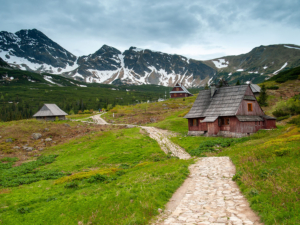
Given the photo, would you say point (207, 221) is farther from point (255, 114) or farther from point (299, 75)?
point (299, 75)

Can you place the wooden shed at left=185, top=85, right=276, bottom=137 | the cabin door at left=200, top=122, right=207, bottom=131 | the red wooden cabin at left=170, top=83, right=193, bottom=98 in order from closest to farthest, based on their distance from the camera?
the wooden shed at left=185, top=85, right=276, bottom=137, the cabin door at left=200, top=122, right=207, bottom=131, the red wooden cabin at left=170, top=83, right=193, bottom=98

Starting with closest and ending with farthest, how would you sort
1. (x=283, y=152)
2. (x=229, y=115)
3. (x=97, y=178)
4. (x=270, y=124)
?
(x=283, y=152) → (x=97, y=178) → (x=229, y=115) → (x=270, y=124)

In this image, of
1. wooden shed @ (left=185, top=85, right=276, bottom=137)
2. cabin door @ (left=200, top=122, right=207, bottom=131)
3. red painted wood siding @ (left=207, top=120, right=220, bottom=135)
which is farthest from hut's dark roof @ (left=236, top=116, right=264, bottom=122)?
cabin door @ (left=200, top=122, right=207, bottom=131)

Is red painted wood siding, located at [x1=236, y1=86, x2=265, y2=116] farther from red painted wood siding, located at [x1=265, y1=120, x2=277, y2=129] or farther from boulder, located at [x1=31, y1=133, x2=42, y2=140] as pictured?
boulder, located at [x1=31, y1=133, x2=42, y2=140]

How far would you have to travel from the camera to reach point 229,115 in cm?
3466

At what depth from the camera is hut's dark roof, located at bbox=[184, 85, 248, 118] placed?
36003 millimetres

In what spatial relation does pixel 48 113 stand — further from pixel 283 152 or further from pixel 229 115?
pixel 283 152

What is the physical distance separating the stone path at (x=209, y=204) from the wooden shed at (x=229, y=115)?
71.9ft

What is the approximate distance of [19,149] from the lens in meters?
38.9

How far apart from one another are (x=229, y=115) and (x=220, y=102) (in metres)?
4.43

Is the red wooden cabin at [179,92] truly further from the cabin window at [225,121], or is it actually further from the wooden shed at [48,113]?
the cabin window at [225,121]

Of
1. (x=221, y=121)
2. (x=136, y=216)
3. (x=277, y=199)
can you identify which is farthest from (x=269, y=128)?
(x=136, y=216)

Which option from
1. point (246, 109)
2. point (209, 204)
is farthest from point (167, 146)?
point (209, 204)

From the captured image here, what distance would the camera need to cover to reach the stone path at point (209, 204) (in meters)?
8.01
